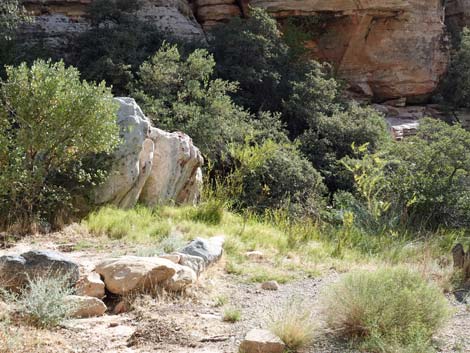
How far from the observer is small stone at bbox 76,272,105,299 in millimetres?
5318

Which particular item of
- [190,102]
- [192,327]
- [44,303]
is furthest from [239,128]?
[44,303]

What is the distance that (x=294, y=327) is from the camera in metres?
4.30

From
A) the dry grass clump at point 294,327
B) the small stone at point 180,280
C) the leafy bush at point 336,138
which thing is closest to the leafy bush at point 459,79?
the leafy bush at point 336,138

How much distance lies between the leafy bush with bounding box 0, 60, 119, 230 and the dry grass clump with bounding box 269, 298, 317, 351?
184 inches

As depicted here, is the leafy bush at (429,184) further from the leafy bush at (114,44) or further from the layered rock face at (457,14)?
the layered rock face at (457,14)

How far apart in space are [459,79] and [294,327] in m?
21.5

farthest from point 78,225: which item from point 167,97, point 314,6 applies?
point 314,6

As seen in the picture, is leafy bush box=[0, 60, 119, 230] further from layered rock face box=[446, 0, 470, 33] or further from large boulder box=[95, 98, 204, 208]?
layered rock face box=[446, 0, 470, 33]

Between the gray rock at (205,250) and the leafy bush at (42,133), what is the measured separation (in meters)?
2.42

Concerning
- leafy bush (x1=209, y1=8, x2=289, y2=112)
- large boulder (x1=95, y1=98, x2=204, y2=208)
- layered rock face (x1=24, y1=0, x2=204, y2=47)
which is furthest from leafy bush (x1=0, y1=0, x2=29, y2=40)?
leafy bush (x1=209, y1=8, x2=289, y2=112)

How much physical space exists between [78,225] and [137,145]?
73.9 inches

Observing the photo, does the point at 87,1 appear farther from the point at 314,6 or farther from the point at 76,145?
the point at 76,145

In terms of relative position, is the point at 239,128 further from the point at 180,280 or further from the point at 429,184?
the point at 180,280

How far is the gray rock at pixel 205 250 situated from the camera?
21.5 feet
